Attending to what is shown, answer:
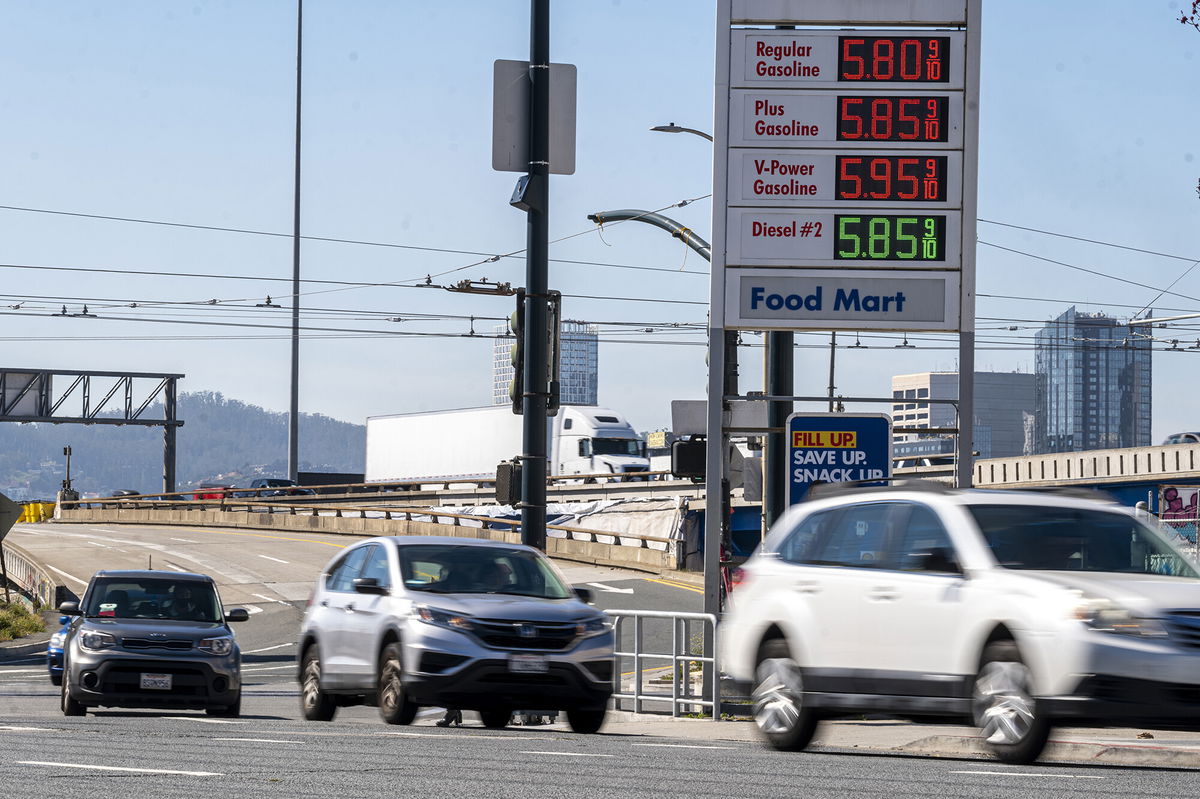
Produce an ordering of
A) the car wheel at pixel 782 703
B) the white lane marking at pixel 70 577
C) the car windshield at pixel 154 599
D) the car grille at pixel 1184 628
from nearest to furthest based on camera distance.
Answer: the car grille at pixel 1184 628
the car wheel at pixel 782 703
the car windshield at pixel 154 599
the white lane marking at pixel 70 577

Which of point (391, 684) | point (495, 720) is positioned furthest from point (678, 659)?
point (391, 684)

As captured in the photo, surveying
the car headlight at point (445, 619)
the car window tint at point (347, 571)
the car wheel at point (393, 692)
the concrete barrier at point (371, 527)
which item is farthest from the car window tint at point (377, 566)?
the concrete barrier at point (371, 527)

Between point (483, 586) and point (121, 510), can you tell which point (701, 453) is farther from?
point (121, 510)

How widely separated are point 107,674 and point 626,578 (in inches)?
1106

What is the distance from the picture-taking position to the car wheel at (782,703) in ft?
38.0

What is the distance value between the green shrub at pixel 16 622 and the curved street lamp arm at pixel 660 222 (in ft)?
51.8

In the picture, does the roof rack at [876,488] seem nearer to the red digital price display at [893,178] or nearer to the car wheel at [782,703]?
the car wheel at [782,703]

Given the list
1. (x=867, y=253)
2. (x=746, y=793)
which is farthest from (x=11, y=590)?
(x=746, y=793)

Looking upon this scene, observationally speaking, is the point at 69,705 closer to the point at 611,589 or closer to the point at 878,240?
the point at 878,240

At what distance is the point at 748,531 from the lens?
6812 cm

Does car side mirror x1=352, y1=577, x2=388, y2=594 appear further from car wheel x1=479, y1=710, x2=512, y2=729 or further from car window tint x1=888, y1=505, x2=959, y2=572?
car window tint x1=888, y1=505, x2=959, y2=572

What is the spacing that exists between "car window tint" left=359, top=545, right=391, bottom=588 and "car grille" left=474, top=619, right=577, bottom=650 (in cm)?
118

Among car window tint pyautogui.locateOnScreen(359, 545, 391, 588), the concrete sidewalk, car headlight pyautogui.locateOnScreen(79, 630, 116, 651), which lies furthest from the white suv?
car headlight pyautogui.locateOnScreen(79, 630, 116, 651)

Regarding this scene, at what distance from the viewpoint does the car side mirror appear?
1450cm
